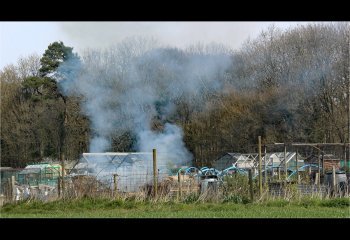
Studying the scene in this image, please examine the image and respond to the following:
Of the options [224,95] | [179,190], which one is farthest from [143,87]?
[179,190]

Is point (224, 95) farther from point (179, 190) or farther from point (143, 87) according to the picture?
point (179, 190)

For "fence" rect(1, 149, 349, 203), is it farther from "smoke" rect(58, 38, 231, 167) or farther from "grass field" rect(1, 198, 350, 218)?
"smoke" rect(58, 38, 231, 167)

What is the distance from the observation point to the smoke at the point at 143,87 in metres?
37.5

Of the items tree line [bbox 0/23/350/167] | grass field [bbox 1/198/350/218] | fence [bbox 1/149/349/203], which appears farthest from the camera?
tree line [bbox 0/23/350/167]

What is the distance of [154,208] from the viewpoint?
16391mm

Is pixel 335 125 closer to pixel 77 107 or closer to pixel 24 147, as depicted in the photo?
pixel 77 107

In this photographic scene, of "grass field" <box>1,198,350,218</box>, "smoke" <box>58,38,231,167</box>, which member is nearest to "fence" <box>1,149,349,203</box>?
"grass field" <box>1,198,350,218</box>

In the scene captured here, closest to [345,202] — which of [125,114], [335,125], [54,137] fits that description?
[335,125]

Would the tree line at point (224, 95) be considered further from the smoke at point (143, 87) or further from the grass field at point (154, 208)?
the grass field at point (154, 208)

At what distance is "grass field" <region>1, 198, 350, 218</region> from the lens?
48.9 feet

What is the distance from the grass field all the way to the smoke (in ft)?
63.0

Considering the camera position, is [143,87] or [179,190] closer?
[179,190]

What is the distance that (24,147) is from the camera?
42.2 m

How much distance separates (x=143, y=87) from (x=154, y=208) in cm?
2311
